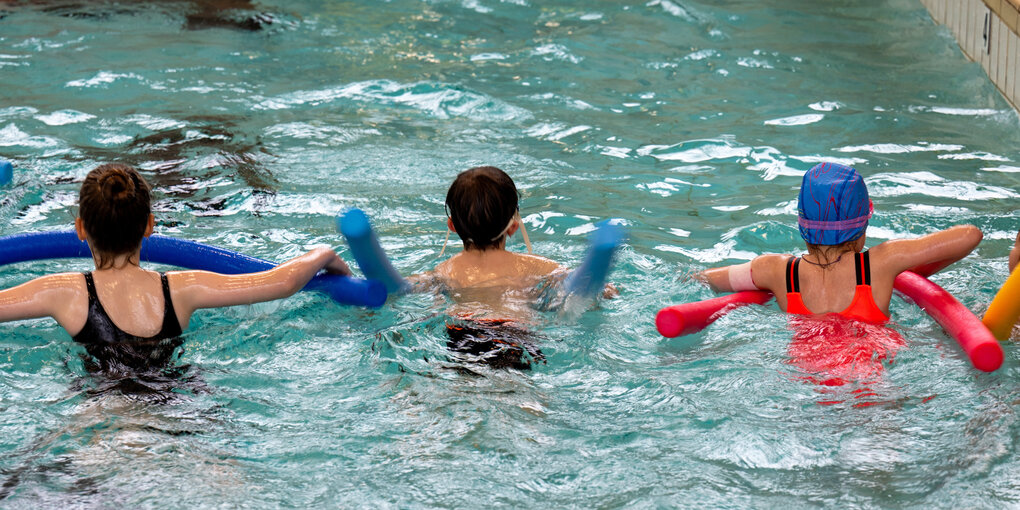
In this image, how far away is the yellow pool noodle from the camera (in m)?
3.80

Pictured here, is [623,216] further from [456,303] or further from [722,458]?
[722,458]

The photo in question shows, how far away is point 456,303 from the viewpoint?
4.38m

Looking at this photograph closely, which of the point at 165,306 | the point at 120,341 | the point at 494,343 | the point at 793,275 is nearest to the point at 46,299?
the point at 120,341

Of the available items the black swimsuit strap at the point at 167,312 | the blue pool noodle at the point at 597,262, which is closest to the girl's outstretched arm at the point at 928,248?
the blue pool noodle at the point at 597,262

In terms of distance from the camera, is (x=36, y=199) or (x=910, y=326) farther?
(x=36, y=199)

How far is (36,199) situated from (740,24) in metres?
7.22

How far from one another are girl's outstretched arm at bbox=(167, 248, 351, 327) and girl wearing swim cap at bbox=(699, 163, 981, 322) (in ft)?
6.56

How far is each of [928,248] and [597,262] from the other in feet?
4.32

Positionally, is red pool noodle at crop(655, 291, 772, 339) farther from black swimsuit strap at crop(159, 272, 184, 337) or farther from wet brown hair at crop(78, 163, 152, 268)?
wet brown hair at crop(78, 163, 152, 268)

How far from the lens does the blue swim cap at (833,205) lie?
392 centimetres

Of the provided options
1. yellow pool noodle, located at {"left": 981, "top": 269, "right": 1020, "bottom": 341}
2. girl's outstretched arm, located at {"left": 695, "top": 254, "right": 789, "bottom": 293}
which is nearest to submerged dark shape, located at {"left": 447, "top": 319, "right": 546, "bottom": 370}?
girl's outstretched arm, located at {"left": 695, "top": 254, "right": 789, "bottom": 293}

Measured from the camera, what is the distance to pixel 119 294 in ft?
12.6

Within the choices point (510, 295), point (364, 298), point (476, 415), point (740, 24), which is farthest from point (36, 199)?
point (740, 24)

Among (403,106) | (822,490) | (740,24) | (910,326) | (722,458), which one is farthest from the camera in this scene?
(740,24)
